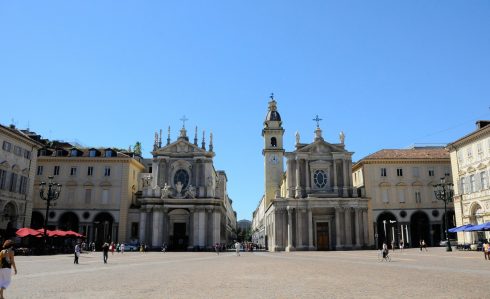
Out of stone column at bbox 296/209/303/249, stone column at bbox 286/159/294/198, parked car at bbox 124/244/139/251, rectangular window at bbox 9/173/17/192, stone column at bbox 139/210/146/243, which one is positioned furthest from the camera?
stone column at bbox 286/159/294/198

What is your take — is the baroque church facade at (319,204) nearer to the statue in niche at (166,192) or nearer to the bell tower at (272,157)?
the bell tower at (272,157)

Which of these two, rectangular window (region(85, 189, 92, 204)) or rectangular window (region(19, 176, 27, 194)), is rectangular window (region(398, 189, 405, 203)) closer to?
rectangular window (region(85, 189, 92, 204))

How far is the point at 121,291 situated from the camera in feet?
43.5

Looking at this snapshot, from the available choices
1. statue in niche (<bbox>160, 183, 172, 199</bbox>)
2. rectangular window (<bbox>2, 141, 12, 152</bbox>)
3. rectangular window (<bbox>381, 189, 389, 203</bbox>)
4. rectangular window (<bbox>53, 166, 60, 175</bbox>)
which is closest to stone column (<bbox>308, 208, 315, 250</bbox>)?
rectangular window (<bbox>381, 189, 389, 203</bbox>)

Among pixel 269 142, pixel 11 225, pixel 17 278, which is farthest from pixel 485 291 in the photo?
pixel 269 142

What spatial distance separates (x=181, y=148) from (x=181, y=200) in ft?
28.9

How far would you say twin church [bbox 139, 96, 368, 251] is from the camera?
2436 inches

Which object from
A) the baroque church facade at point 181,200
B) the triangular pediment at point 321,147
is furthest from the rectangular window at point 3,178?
the triangular pediment at point 321,147

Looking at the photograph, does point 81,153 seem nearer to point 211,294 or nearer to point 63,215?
point 63,215

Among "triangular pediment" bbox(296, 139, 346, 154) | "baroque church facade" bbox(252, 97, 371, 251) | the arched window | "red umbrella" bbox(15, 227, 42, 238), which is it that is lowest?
"red umbrella" bbox(15, 227, 42, 238)

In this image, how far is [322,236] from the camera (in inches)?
2485

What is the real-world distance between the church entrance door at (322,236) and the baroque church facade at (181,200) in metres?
15.0

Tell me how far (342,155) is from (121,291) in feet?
181

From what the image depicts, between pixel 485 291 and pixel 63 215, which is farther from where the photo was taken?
pixel 63 215
